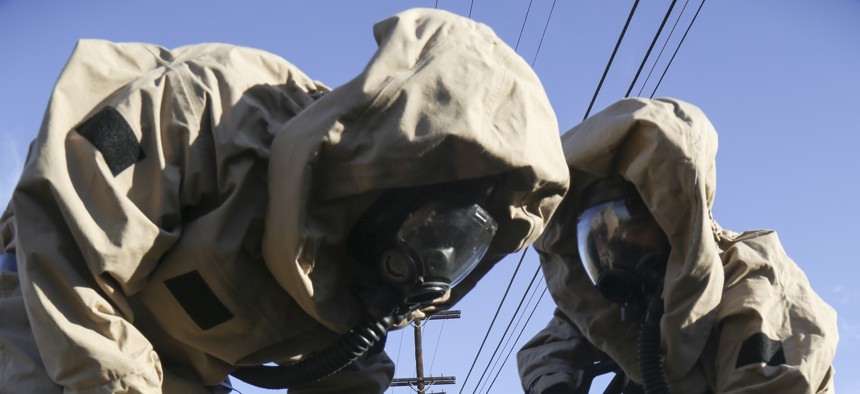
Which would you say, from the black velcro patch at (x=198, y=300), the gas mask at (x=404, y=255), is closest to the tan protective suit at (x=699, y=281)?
the gas mask at (x=404, y=255)

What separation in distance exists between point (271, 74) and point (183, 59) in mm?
304

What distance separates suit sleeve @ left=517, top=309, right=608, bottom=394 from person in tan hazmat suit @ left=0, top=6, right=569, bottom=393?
1283 mm

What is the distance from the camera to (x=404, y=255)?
3.81 m

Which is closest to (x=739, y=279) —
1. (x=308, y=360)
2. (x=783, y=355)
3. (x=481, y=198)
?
(x=783, y=355)

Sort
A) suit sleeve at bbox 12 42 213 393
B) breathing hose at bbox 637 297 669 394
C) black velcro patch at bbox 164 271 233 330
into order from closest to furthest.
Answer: suit sleeve at bbox 12 42 213 393 < black velcro patch at bbox 164 271 233 330 < breathing hose at bbox 637 297 669 394

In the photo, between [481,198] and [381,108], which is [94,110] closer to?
[381,108]

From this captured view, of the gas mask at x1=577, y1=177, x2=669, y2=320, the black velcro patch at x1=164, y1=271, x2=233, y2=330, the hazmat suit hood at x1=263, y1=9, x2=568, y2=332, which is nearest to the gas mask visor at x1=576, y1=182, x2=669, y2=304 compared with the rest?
the gas mask at x1=577, y1=177, x2=669, y2=320

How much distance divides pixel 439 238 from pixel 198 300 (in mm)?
679

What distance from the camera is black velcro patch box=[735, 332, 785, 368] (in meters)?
4.42

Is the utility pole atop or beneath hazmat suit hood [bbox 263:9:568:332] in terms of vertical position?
beneath

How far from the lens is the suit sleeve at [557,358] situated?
16.9ft

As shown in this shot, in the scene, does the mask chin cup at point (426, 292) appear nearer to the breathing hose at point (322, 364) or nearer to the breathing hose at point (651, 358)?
the breathing hose at point (322, 364)

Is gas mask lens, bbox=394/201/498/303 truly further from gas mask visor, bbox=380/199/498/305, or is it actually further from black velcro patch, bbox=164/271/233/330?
black velcro patch, bbox=164/271/233/330

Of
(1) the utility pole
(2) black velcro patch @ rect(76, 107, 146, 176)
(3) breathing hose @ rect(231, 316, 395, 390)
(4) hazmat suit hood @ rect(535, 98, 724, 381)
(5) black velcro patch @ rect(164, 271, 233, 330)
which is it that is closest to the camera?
(2) black velcro patch @ rect(76, 107, 146, 176)
